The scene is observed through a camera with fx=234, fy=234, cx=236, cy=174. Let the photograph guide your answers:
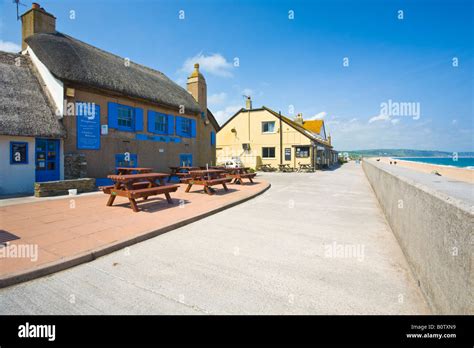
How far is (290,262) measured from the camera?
3.81 m

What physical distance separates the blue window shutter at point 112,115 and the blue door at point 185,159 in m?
5.00

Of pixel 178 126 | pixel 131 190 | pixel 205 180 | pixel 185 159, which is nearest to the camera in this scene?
pixel 131 190

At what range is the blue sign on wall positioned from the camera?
1069 cm

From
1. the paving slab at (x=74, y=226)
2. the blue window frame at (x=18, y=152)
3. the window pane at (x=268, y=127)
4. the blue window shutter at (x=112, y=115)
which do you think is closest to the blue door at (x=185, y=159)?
the blue window shutter at (x=112, y=115)

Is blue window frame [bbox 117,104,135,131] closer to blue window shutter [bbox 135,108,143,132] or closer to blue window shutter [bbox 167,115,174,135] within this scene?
blue window shutter [bbox 135,108,143,132]

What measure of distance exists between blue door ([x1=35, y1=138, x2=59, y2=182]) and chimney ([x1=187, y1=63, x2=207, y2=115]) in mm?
10899

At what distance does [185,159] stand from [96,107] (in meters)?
6.63

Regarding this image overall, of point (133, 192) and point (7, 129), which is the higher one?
point (7, 129)

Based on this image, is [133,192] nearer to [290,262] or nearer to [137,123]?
[290,262]

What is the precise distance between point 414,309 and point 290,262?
1.64 metres

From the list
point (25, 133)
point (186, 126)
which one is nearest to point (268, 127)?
point (186, 126)

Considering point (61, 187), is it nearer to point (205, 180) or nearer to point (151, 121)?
point (205, 180)

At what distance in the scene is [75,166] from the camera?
10.4 meters
